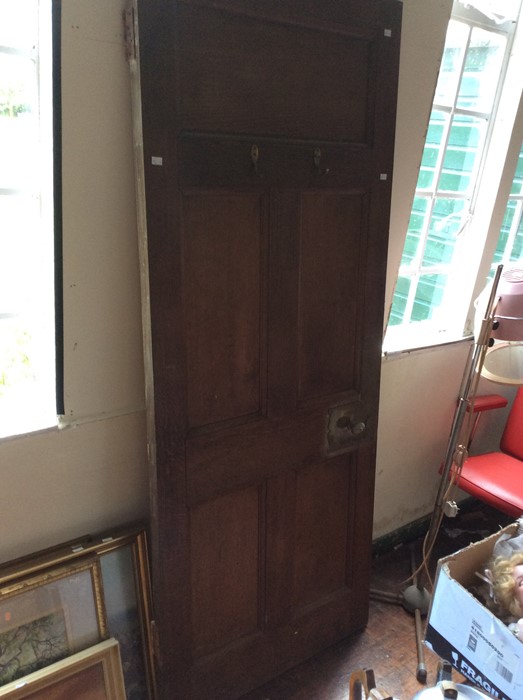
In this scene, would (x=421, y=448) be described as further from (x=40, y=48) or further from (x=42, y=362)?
(x=40, y=48)

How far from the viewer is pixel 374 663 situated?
6.55 ft

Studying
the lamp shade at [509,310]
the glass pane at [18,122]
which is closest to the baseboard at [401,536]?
the lamp shade at [509,310]

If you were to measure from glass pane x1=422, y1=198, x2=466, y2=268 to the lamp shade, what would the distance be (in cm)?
47

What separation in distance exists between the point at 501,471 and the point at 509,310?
2.66 ft

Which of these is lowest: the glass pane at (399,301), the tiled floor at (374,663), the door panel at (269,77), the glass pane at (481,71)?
the tiled floor at (374,663)

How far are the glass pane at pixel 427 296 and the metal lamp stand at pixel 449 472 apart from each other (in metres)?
0.27

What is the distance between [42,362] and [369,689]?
3.62 ft

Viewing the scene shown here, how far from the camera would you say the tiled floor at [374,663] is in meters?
1.88

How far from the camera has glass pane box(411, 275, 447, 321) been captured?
2445 millimetres

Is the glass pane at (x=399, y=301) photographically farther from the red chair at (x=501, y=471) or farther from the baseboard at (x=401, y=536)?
the baseboard at (x=401, y=536)

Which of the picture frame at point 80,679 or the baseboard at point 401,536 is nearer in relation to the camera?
the picture frame at point 80,679

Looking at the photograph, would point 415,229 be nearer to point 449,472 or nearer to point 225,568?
point 449,472

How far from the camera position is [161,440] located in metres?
1.49

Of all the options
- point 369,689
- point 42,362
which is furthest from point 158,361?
point 369,689
